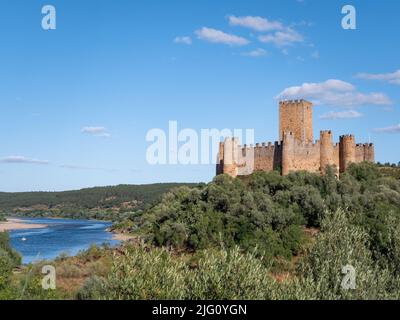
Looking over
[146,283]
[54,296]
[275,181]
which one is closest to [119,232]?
[275,181]

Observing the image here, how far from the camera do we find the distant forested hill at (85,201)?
130 m

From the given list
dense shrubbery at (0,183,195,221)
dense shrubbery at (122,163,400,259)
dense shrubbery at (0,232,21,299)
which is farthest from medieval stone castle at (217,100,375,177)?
dense shrubbery at (0,183,195,221)

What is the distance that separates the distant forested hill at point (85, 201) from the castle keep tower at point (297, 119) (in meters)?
84.4

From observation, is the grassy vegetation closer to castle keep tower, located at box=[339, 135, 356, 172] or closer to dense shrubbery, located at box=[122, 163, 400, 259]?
dense shrubbery, located at box=[122, 163, 400, 259]

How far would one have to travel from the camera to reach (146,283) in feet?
47.3

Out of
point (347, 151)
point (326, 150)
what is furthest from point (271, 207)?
point (347, 151)

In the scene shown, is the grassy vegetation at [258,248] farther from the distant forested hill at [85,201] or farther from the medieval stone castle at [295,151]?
the distant forested hill at [85,201]

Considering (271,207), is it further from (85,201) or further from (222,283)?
(85,201)

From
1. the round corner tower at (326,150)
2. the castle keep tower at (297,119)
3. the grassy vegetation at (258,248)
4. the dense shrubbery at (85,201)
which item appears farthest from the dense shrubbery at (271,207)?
the dense shrubbery at (85,201)

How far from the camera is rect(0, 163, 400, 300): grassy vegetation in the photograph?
14.5 m

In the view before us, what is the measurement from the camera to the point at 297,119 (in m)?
37.9

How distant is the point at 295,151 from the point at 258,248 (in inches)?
380

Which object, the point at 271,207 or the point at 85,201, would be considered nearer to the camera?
the point at 271,207
